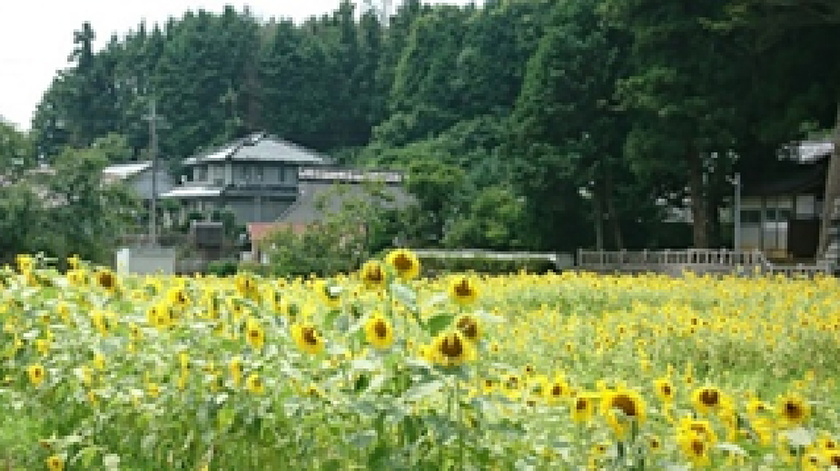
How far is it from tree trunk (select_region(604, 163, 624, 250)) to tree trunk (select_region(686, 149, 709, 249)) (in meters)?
1.57

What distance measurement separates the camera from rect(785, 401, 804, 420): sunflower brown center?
1.96 m

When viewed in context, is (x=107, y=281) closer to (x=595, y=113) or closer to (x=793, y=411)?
(x=793, y=411)

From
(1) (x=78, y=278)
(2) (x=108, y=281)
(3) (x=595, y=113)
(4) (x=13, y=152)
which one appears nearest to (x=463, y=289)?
(2) (x=108, y=281)

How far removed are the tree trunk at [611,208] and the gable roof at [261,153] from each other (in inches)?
592

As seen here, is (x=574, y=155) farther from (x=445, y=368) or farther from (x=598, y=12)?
(x=445, y=368)

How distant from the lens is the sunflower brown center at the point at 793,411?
1.96m

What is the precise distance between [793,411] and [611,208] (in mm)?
18249

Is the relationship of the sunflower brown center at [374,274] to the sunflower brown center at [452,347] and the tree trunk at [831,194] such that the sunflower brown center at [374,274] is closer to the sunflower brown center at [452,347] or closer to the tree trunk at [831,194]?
the sunflower brown center at [452,347]

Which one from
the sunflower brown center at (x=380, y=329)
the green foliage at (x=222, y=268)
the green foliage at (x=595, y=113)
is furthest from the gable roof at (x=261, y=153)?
the sunflower brown center at (x=380, y=329)

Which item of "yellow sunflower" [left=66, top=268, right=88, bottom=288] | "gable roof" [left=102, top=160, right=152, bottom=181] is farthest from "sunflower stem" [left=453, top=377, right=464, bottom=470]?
"gable roof" [left=102, top=160, right=152, bottom=181]

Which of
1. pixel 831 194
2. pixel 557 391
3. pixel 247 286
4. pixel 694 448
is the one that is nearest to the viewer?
pixel 694 448

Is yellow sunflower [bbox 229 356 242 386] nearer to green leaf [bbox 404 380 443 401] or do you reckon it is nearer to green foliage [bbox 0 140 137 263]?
green leaf [bbox 404 380 443 401]

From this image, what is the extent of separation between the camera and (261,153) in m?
33.2

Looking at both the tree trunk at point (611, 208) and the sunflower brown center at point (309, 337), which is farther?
the tree trunk at point (611, 208)
